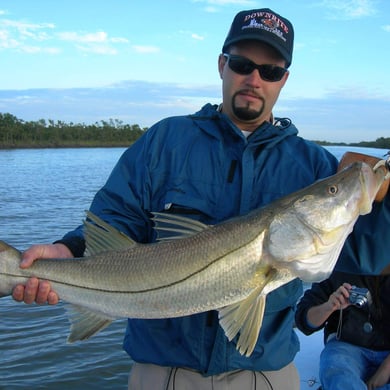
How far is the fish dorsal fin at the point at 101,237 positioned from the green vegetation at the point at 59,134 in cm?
8600

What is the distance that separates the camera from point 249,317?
277 centimetres

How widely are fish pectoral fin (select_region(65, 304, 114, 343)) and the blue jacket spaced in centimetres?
29

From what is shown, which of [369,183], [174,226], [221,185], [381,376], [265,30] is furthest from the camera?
[381,376]

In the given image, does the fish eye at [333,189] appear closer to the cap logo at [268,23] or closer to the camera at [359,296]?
the cap logo at [268,23]

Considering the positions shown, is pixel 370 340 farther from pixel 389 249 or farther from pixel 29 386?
pixel 29 386

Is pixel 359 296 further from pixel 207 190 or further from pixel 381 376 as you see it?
pixel 207 190

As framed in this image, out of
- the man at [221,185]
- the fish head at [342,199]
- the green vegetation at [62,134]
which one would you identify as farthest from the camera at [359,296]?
the green vegetation at [62,134]

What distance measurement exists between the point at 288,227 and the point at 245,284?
1.37 ft

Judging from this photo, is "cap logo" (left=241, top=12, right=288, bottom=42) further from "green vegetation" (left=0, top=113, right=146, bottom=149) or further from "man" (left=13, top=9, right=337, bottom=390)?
"green vegetation" (left=0, top=113, right=146, bottom=149)

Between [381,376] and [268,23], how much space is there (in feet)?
10.9

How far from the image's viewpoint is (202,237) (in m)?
2.90

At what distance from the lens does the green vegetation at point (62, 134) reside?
8681 centimetres

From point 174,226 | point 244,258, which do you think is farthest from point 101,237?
point 244,258

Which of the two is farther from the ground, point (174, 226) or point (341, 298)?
point (174, 226)
